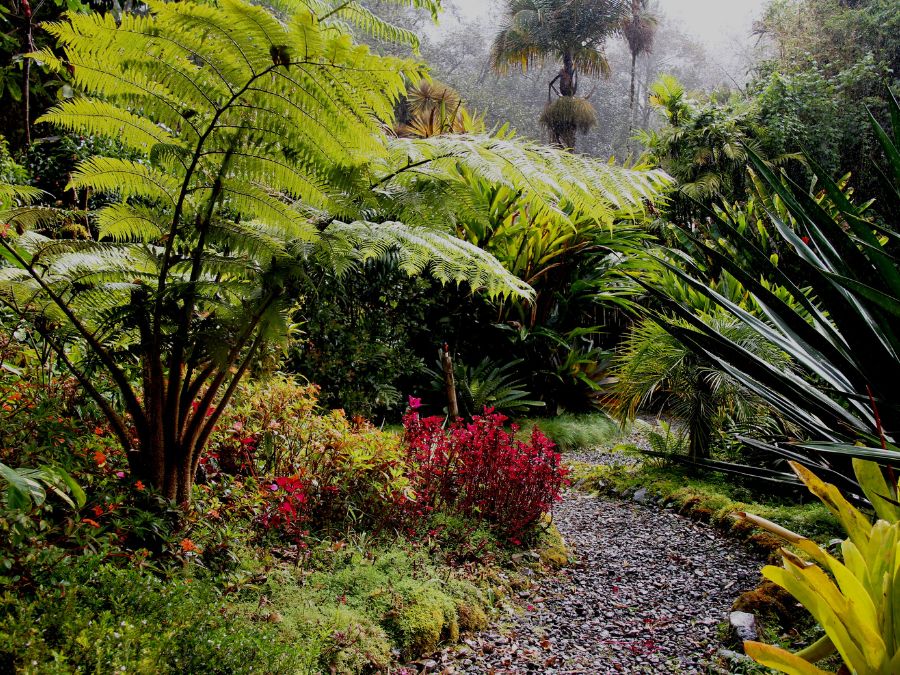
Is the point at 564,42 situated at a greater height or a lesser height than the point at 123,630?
greater

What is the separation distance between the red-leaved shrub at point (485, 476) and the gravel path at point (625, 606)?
0.38m

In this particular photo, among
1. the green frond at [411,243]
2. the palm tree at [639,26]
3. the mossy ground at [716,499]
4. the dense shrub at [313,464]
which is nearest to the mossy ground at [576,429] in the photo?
the mossy ground at [716,499]

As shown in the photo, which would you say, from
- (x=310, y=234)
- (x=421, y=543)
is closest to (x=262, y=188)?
(x=310, y=234)

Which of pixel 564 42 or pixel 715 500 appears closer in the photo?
pixel 715 500

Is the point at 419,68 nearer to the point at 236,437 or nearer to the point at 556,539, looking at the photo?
the point at 236,437

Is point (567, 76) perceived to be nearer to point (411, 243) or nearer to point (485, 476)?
point (485, 476)

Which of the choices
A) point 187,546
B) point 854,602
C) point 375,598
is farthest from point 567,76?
point 854,602

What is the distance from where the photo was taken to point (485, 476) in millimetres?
3168

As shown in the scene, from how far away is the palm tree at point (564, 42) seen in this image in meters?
16.1

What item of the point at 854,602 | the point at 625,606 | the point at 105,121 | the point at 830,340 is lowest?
the point at 625,606

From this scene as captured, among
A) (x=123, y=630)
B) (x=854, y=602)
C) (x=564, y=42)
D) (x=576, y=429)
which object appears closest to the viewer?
(x=854, y=602)

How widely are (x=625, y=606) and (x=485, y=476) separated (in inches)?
36.7

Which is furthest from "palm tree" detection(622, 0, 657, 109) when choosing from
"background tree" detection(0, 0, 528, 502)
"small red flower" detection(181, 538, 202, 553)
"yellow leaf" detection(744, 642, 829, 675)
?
"yellow leaf" detection(744, 642, 829, 675)

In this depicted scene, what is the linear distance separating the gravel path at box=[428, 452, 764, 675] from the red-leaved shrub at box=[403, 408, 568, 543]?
38 cm
